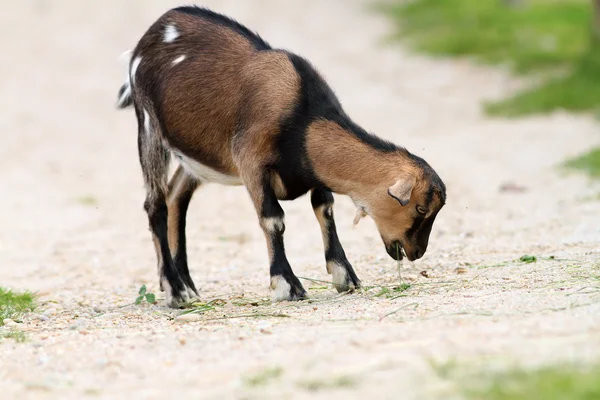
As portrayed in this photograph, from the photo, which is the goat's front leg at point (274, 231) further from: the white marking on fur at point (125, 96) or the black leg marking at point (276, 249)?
the white marking on fur at point (125, 96)

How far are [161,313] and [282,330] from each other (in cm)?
148

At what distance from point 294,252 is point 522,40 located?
1309 centimetres

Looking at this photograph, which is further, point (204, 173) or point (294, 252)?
point (294, 252)

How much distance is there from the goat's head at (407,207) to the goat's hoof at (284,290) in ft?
1.81

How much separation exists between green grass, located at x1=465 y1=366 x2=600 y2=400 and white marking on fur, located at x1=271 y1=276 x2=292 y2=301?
3.05 m

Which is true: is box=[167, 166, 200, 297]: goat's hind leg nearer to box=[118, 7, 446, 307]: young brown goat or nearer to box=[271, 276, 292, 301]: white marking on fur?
box=[118, 7, 446, 307]: young brown goat

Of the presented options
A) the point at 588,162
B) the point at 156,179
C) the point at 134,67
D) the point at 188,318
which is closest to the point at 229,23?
the point at 134,67

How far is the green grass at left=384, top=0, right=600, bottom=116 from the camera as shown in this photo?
1672 centimetres

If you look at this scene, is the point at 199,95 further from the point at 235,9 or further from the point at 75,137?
the point at 235,9

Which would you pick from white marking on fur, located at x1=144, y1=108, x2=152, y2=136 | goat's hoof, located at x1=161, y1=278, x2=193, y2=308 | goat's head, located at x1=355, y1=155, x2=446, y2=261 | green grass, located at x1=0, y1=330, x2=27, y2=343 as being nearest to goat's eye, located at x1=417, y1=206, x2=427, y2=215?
goat's head, located at x1=355, y1=155, x2=446, y2=261

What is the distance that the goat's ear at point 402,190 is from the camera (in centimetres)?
638

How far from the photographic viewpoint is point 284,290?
6840 mm

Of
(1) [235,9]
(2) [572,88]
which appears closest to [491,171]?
(2) [572,88]

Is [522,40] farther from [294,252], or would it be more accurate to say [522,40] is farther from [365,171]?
[365,171]
